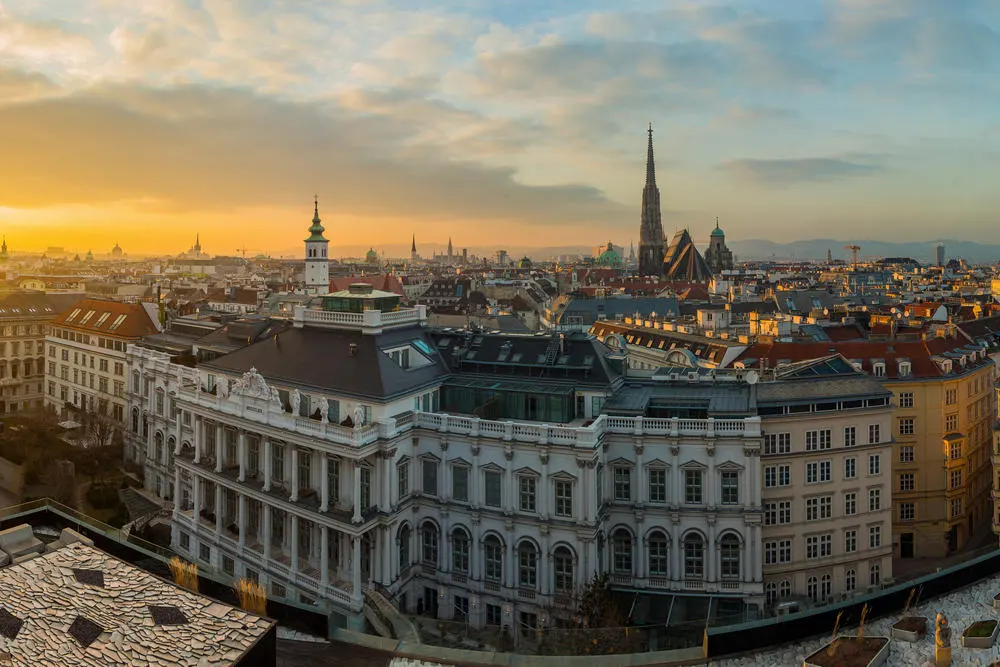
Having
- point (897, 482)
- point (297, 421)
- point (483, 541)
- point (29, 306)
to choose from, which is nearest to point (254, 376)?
point (297, 421)

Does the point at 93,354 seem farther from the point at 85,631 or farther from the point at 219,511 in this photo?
the point at 85,631

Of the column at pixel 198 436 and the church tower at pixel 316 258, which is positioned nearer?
the column at pixel 198 436

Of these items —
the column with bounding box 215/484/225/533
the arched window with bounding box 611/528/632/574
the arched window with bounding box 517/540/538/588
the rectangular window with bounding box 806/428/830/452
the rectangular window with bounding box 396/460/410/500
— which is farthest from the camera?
the column with bounding box 215/484/225/533

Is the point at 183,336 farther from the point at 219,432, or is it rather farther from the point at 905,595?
the point at 905,595

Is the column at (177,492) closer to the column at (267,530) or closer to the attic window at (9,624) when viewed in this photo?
the column at (267,530)

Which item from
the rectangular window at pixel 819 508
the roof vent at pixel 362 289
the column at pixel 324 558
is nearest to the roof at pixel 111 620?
the column at pixel 324 558

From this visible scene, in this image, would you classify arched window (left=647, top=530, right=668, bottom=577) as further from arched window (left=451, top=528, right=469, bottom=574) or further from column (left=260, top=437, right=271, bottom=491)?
column (left=260, top=437, right=271, bottom=491)

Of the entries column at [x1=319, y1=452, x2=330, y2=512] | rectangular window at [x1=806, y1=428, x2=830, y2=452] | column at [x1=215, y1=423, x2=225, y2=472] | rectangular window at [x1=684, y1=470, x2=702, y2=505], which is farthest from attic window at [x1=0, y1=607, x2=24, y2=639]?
rectangular window at [x1=806, y1=428, x2=830, y2=452]
